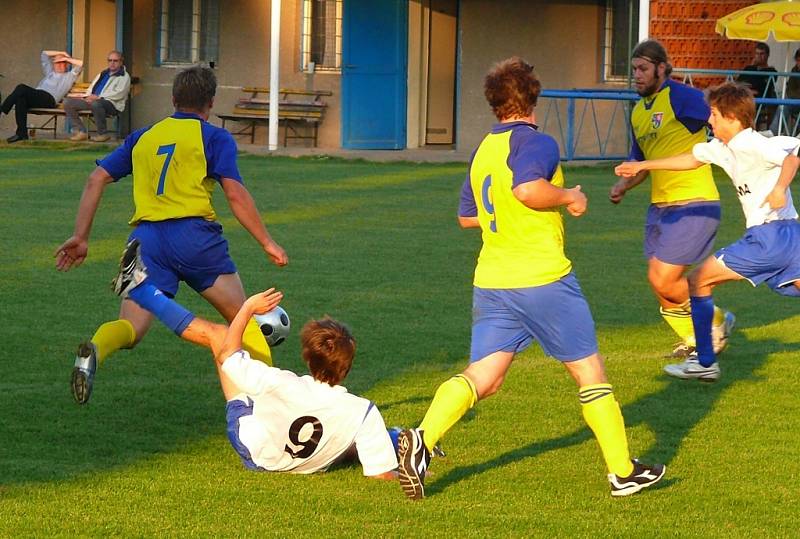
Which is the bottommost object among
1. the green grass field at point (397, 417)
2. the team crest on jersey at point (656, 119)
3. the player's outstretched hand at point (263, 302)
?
the green grass field at point (397, 417)

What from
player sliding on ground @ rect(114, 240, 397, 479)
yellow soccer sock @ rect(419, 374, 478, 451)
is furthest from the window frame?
yellow soccer sock @ rect(419, 374, 478, 451)

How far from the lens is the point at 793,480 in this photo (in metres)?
6.31

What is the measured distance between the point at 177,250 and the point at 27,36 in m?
21.6

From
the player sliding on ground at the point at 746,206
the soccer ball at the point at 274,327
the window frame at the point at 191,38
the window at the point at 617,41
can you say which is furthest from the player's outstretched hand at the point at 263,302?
the window frame at the point at 191,38

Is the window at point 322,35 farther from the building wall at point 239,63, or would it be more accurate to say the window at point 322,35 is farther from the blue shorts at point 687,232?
the blue shorts at point 687,232

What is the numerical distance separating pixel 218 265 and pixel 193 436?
827 mm

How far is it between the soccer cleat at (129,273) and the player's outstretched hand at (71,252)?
40cm

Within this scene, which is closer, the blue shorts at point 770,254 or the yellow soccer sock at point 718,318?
the blue shorts at point 770,254

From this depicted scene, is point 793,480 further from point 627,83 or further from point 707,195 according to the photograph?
point 627,83

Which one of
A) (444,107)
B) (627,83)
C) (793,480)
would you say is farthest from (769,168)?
(444,107)

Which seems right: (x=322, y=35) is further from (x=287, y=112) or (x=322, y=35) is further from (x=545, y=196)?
(x=545, y=196)

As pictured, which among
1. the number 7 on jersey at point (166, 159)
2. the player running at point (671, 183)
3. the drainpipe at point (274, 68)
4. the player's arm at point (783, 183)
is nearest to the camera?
the number 7 on jersey at point (166, 159)

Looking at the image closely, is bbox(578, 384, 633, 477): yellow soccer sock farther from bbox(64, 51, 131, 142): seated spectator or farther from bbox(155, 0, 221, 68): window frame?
bbox(155, 0, 221, 68): window frame

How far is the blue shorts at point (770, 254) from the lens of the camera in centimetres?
784
